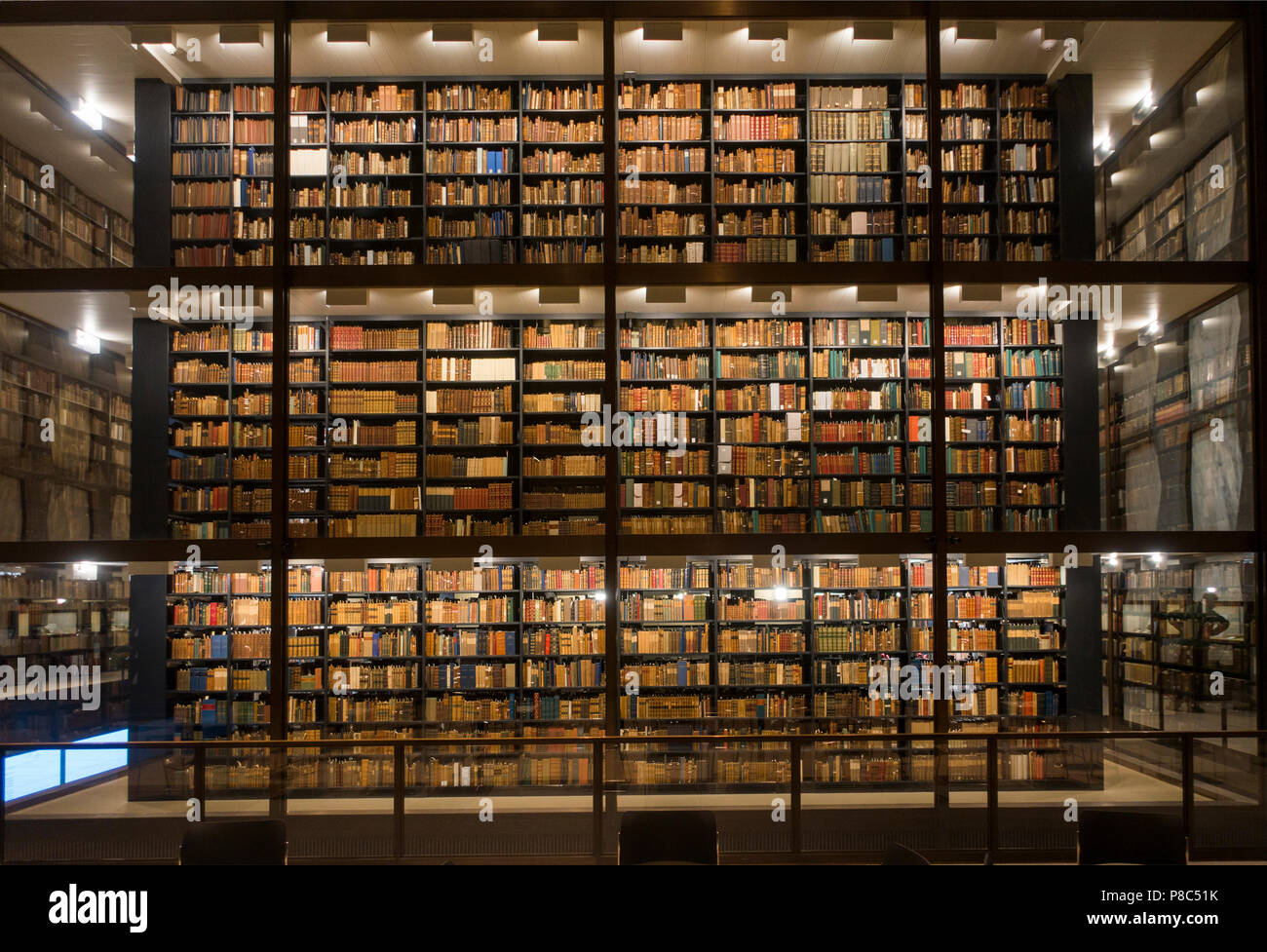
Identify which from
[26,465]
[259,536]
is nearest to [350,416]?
[259,536]

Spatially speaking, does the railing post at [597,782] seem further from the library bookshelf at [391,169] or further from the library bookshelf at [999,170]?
the library bookshelf at [999,170]

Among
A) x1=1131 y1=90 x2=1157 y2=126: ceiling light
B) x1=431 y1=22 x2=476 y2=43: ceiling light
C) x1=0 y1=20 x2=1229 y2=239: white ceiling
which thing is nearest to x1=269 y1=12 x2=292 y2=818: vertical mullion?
x1=0 y1=20 x2=1229 y2=239: white ceiling

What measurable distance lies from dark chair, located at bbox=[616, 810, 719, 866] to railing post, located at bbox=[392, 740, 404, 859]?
1.72 meters

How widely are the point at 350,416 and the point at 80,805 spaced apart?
3543 millimetres

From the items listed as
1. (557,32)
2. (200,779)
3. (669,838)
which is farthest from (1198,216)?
(200,779)

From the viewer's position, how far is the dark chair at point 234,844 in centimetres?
328

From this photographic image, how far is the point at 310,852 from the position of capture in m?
4.55

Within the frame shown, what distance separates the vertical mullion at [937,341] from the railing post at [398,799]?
12.4ft

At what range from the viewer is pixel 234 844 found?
10.9 ft

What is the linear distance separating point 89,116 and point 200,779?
538 centimetres

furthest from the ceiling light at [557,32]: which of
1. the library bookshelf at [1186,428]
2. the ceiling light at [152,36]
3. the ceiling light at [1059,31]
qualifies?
the library bookshelf at [1186,428]
